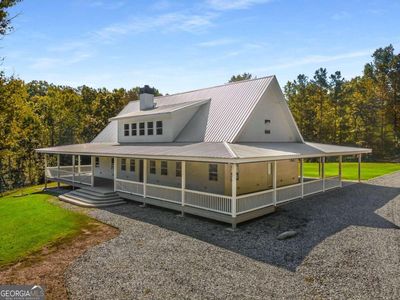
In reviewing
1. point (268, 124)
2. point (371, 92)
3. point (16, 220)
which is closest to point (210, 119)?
point (268, 124)

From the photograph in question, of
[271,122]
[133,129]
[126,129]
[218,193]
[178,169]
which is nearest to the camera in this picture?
[218,193]

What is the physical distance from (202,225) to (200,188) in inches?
173

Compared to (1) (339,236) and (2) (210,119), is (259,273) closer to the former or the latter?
(1) (339,236)

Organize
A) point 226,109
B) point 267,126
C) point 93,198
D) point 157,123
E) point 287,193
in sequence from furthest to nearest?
point 157,123 → point 267,126 → point 226,109 → point 93,198 → point 287,193

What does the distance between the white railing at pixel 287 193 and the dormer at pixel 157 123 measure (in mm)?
8943

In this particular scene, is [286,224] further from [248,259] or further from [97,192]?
[97,192]

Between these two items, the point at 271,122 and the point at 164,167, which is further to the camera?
the point at 271,122

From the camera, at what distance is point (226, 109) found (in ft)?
70.0

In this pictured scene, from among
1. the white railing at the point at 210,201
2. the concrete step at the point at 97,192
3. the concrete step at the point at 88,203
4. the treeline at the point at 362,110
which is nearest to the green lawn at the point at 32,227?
the concrete step at the point at 88,203

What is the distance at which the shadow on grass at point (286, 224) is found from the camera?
10.9 meters

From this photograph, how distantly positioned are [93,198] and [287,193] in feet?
40.8

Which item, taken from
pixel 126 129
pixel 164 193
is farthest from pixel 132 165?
pixel 164 193

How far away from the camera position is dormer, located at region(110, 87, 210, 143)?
2198cm

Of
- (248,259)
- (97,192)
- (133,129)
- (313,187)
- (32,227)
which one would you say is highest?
(133,129)
